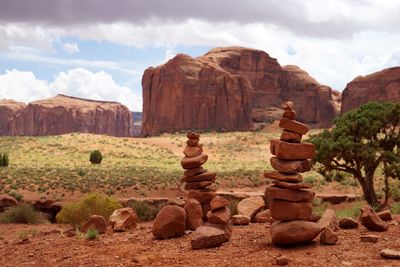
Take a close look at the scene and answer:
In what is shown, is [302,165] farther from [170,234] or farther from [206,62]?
[206,62]

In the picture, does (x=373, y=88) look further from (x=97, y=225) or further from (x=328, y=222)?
(x=328, y=222)

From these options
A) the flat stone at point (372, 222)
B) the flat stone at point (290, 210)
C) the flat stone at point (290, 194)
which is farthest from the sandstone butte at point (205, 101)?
the flat stone at point (290, 210)

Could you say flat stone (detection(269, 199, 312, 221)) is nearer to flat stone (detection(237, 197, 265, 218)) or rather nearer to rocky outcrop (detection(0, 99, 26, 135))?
flat stone (detection(237, 197, 265, 218))

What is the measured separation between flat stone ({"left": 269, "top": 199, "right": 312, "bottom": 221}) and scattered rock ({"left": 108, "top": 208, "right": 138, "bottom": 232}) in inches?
247

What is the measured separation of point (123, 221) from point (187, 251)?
16.3ft

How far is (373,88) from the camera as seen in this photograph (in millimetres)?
111375

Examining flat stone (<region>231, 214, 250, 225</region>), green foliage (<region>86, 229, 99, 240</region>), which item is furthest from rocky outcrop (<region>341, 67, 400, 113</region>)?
green foliage (<region>86, 229, 99, 240</region>)

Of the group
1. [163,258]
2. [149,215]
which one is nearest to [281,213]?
[163,258]

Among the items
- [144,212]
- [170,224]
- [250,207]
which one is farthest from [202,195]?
[144,212]

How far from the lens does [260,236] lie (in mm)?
13508

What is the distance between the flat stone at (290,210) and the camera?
11.7 meters

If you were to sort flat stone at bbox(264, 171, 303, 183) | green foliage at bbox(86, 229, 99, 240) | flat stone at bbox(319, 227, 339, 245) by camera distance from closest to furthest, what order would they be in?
flat stone at bbox(319, 227, 339, 245) → flat stone at bbox(264, 171, 303, 183) → green foliage at bbox(86, 229, 99, 240)

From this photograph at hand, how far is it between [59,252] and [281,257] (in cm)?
642

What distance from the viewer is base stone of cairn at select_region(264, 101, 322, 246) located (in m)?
11.4
